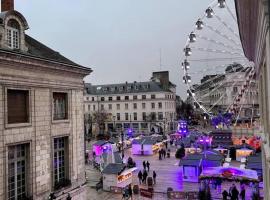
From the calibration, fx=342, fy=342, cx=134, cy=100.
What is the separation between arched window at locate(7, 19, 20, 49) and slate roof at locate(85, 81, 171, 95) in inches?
2604

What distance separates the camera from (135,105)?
8288cm

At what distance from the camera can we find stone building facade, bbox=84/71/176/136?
8125 cm

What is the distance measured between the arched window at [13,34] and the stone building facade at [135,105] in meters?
66.0

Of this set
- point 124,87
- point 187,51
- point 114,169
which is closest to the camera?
point 114,169

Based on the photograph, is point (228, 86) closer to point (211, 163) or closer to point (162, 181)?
point (211, 163)

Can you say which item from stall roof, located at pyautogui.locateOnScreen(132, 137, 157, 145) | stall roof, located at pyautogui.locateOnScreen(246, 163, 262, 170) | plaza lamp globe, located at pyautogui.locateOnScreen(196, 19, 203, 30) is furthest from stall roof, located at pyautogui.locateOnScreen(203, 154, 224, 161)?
stall roof, located at pyautogui.locateOnScreen(132, 137, 157, 145)

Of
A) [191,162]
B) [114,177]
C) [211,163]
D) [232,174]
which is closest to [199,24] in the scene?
[211,163]

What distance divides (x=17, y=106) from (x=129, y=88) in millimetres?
69535

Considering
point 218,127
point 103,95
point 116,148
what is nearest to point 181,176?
point 116,148

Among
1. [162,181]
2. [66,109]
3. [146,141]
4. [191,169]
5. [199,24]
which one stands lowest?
[162,181]

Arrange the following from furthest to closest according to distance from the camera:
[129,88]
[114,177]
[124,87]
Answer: [124,87]
[129,88]
[114,177]

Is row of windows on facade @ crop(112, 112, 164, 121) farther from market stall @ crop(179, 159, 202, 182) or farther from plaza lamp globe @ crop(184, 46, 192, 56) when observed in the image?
market stall @ crop(179, 159, 202, 182)

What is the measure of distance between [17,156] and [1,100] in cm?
272

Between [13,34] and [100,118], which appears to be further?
[100,118]
